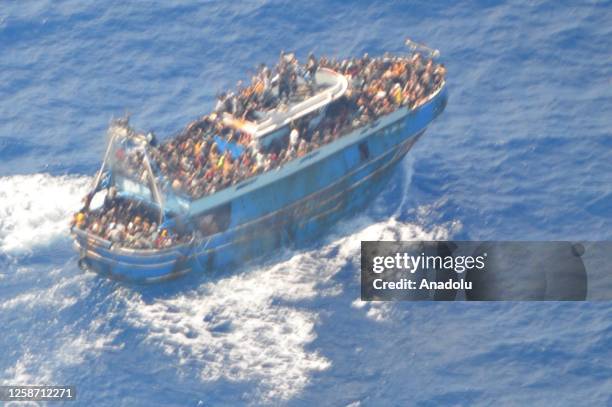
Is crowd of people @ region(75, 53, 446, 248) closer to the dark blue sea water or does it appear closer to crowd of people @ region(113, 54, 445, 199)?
crowd of people @ region(113, 54, 445, 199)

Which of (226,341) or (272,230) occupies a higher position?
(272,230)

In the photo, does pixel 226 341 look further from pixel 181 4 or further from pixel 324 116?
pixel 181 4

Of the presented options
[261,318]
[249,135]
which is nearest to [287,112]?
[249,135]

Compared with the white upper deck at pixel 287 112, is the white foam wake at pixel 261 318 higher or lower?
lower

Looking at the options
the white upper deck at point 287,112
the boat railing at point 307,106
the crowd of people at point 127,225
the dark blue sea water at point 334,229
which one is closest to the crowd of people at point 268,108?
the white upper deck at point 287,112

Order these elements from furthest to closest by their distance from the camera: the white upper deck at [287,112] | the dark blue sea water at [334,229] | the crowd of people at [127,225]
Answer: the white upper deck at [287,112] < the crowd of people at [127,225] < the dark blue sea water at [334,229]

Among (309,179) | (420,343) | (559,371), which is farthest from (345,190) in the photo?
(559,371)

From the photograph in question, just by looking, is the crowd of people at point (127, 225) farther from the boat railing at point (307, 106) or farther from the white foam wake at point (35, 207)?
the boat railing at point (307, 106)

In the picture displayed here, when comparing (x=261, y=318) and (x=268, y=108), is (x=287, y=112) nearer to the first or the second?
(x=268, y=108)
